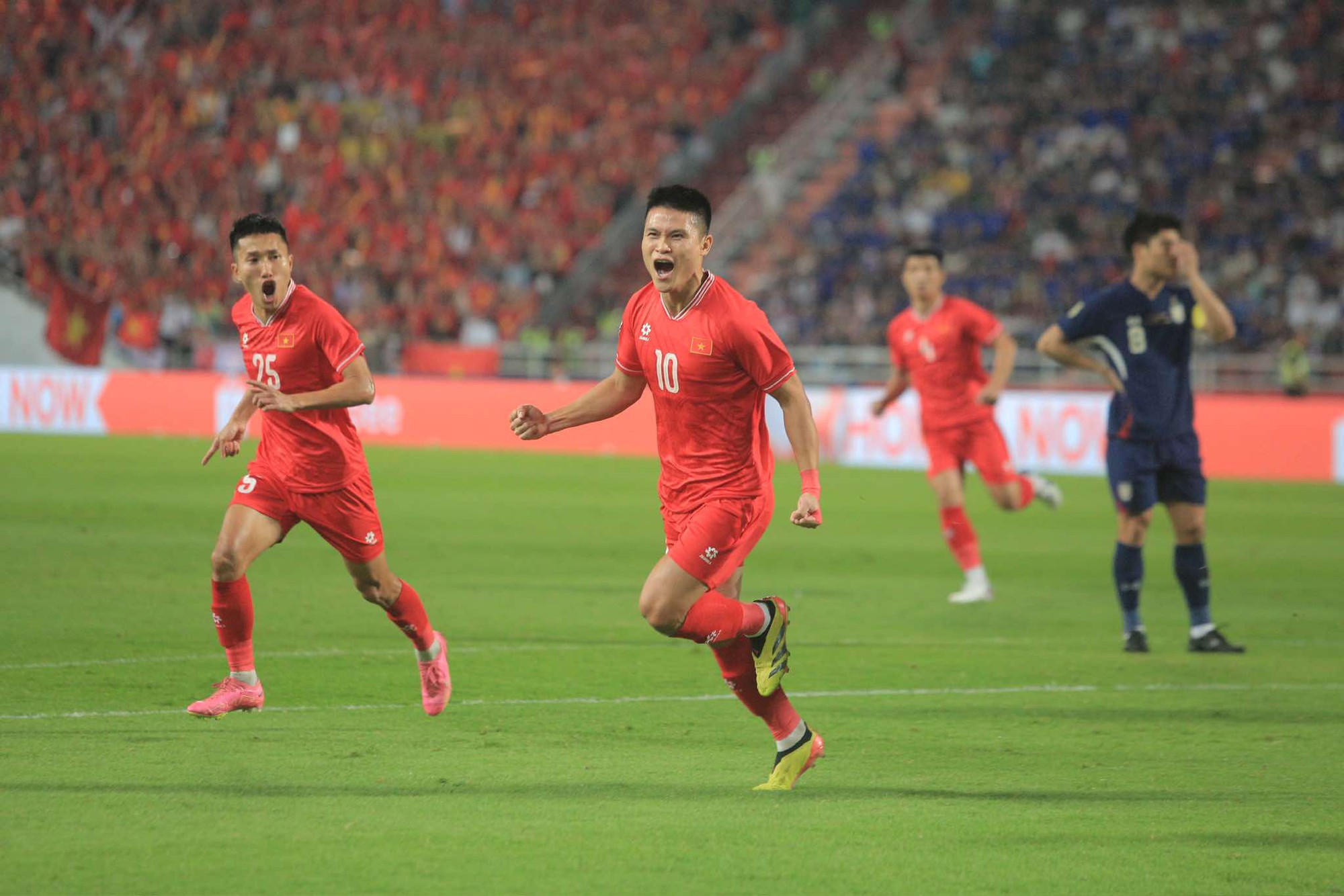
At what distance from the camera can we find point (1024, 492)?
13656 mm

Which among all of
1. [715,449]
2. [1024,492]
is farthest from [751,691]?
[1024,492]

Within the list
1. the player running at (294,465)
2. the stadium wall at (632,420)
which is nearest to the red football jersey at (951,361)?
the player running at (294,465)

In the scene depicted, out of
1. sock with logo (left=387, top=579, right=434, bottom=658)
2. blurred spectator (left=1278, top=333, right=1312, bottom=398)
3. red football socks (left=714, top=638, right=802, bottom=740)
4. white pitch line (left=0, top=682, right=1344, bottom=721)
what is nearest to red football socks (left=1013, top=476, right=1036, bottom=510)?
white pitch line (left=0, top=682, right=1344, bottom=721)

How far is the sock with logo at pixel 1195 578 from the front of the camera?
1047 centimetres

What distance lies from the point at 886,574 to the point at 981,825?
848cm

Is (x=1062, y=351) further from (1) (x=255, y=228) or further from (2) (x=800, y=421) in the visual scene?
(1) (x=255, y=228)

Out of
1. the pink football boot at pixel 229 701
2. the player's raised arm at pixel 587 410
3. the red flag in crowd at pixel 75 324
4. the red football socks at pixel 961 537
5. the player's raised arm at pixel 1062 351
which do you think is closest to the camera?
the player's raised arm at pixel 587 410

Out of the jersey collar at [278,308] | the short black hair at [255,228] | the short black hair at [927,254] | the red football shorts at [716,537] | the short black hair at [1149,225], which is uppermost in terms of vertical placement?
the short black hair at [255,228]

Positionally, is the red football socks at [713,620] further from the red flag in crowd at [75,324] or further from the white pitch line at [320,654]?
the red flag in crowd at [75,324]

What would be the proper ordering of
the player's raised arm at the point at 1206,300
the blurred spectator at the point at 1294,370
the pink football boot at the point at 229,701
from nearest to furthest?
the pink football boot at the point at 229,701
the player's raised arm at the point at 1206,300
the blurred spectator at the point at 1294,370

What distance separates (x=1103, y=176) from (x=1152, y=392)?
2336 cm

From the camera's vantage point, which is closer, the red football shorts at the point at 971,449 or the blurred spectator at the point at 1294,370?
the red football shorts at the point at 971,449

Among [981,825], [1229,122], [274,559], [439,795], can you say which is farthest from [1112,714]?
[1229,122]

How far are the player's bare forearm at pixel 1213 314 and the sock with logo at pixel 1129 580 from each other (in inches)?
51.6
